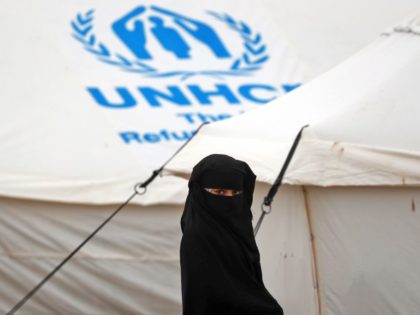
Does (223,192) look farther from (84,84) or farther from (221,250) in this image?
(84,84)

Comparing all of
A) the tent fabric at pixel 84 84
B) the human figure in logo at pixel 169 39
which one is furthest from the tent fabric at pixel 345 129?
the human figure in logo at pixel 169 39

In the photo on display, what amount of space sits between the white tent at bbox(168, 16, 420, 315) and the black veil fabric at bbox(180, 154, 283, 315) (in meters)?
0.87

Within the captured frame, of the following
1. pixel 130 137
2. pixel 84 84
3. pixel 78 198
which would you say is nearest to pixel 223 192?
pixel 78 198

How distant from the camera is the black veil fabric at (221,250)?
2.54 metres

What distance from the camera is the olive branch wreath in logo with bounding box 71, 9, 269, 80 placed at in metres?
6.04

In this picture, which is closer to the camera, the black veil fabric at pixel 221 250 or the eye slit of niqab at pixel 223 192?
the black veil fabric at pixel 221 250

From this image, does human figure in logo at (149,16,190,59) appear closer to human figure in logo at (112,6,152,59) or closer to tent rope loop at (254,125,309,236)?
human figure in logo at (112,6,152,59)

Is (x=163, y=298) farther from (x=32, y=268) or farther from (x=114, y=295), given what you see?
(x=32, y=268)

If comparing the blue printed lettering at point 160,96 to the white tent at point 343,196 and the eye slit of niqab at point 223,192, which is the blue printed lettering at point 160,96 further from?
the eye slit of niqab at point 223,192

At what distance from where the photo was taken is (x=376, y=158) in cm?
353

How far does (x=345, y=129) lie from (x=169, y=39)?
2.83 m

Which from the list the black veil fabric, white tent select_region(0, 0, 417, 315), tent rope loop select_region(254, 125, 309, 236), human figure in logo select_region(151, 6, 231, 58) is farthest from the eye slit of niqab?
human figure in logo select_region(151, 6, 231, 58)

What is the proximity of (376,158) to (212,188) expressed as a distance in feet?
3.53

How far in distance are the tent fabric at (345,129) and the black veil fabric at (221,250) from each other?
2.75 ft
